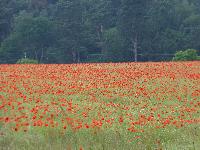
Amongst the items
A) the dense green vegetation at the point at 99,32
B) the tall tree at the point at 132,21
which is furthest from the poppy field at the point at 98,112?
the tall tree at the point at 132,21

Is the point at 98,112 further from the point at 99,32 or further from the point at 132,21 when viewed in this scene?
the point at 99,32

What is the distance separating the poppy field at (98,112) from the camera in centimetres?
1112

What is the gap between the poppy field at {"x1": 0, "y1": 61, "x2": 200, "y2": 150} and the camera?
11.1 meters

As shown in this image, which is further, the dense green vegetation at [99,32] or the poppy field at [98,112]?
the dense green vegetation at [99,32]

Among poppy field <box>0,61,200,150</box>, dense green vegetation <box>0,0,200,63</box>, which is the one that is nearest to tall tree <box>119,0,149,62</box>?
dense green vegetation <box>0,0,200,63</box>

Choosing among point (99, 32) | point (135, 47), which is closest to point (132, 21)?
point (135, 47)

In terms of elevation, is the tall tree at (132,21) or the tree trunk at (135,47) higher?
the tall tree at (132,21)

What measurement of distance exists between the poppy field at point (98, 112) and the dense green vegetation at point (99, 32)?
31.7 m

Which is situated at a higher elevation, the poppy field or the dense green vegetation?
the poppy field

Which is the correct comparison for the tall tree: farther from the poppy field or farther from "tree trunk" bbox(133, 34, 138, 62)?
the poppy field

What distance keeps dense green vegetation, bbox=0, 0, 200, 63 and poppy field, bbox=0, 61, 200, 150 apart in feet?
104

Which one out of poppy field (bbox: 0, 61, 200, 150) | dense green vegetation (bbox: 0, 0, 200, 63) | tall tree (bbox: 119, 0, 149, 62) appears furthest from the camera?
tall tree (bbox: 119, 0, 149, 62)

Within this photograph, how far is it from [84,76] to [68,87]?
3377 millimetres

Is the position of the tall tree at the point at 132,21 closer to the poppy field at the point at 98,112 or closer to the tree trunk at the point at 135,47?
the tree trunk at the point at 135,47
